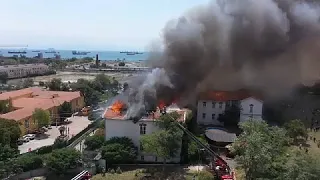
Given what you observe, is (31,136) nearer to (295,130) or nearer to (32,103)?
(32,103)

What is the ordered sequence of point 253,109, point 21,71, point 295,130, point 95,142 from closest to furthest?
point 95,142
point 295,130
point 253,109
point 21,71

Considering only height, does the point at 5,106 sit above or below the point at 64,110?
above

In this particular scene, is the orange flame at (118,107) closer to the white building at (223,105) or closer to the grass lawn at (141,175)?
the grass lawn at (141,175)

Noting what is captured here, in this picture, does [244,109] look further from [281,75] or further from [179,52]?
[179,52]

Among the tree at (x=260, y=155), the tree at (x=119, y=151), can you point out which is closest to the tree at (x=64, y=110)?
the tree at (x=119, y=151)

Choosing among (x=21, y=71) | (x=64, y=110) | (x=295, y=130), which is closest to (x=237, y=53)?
(x=295, y=130)

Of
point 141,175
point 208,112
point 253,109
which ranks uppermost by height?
point 253,109

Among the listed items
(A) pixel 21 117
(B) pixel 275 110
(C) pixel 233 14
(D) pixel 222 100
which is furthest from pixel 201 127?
(A) pixel 21 117

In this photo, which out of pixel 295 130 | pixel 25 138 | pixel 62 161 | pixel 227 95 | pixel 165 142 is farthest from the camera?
pixel 227 95
